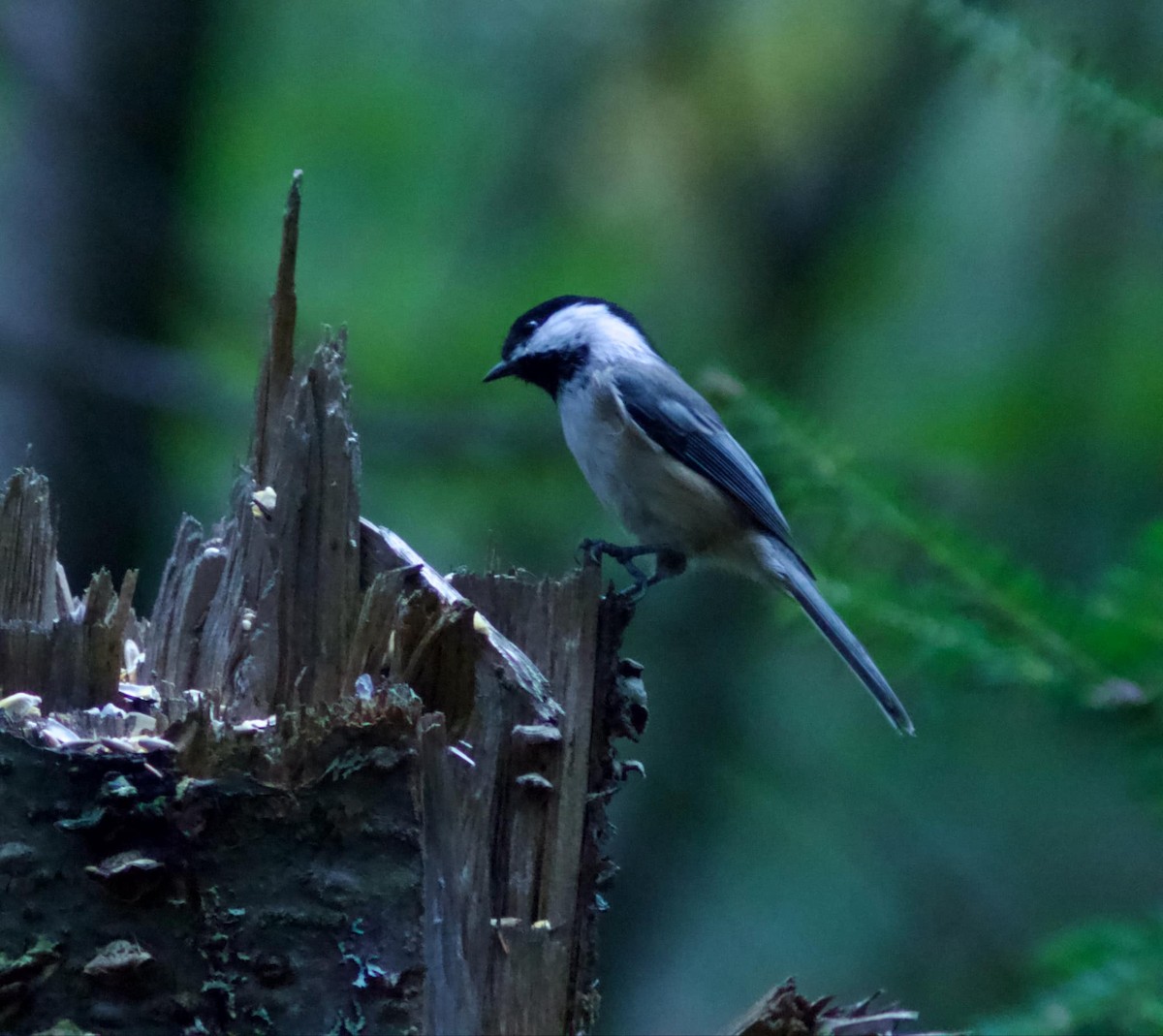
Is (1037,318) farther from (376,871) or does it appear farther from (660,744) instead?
(376,871)

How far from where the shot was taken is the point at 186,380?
434 centimetres

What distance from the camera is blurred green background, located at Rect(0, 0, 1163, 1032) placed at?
14.2 ft

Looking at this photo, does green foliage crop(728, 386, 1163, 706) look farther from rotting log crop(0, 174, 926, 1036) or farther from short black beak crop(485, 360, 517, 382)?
short black beak crop(485, 360, 517, 382)

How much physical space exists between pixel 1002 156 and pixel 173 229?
128 inches

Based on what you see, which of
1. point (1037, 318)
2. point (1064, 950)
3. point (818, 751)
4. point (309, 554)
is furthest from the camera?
point (818, 751)

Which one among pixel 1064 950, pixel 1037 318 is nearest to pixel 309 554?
pixel 1064 950

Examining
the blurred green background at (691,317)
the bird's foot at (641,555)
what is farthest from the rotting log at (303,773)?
the blurred green background at (691,317)

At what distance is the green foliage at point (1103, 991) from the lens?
4.09ft

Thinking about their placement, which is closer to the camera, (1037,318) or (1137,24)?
(1137,24)

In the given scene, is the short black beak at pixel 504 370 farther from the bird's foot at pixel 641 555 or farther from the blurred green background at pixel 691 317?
the blurred green background at pixel 691 317

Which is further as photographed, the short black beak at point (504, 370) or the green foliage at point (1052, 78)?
the short black beak at point (504, 370)

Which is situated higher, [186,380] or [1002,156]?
[1002,156]

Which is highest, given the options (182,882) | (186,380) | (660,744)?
(186,380)

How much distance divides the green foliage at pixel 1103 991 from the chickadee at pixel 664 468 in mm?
1929
